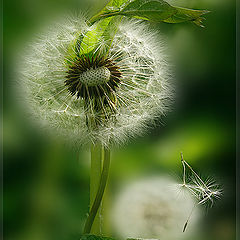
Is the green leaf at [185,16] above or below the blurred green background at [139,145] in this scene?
above

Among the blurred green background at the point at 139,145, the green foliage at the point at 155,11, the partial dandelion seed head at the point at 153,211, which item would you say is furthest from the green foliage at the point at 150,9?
the partial dandelion seed head at the point at 153,211

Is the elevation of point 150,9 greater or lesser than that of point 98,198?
greater

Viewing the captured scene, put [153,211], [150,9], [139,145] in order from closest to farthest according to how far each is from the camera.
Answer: [150,9], [153,211], [139,145]

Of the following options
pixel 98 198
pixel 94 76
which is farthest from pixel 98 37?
pixel 98 198

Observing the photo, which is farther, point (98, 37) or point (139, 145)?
point (139, 145)

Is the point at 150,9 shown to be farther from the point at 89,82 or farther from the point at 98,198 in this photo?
the point at 98,198

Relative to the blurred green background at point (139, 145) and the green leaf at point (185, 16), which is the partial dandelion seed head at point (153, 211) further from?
the green leaf at point (185, 16)

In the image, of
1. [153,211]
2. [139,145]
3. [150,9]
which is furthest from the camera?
[139,145]
